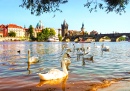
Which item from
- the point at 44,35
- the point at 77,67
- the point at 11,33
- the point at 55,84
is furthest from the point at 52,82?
the point at 11,33

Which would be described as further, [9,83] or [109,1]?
[9,83]

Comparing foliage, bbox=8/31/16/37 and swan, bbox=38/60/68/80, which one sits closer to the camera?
swan, bbox=38/60/68/80

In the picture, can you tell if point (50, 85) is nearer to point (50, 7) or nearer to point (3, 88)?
point (3, 88)

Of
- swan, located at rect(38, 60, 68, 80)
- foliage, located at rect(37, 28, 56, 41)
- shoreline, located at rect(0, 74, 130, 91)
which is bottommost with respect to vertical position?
shoreline, located at rect(0, 74, 130, 91)

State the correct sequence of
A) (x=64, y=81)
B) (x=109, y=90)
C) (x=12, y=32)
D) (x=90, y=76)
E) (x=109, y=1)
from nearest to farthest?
1. (x=109, y=1)
2. (x=109, y=90)
3. (x=64, y=81)
4. (x=90, y=76)
5. (x=12, y=32)

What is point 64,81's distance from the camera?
12.9 meters

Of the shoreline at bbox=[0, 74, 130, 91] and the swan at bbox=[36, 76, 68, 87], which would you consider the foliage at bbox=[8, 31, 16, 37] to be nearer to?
the shoreline at bbox=[0, 74, 130, 91]

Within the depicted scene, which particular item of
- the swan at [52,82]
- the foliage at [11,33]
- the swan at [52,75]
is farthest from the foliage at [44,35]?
the swan at [52,82]

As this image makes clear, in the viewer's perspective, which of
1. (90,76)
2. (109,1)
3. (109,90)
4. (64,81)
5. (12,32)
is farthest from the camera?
(12,32)

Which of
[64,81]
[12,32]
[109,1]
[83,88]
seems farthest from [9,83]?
[12,32]

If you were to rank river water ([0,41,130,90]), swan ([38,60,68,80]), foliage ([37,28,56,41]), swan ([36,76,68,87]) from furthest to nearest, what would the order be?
foliage ([37,28,56,41]), river water ([0,41,130,90]), swan ([38,60,68,80]), swan ([36,76,68,87])

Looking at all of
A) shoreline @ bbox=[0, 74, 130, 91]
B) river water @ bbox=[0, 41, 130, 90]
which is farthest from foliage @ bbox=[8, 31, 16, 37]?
shoreline @ bbox=[0, 74, 130, 91]

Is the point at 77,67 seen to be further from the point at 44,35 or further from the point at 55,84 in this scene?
the point at 44,35

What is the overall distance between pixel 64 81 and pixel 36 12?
14.8ft
